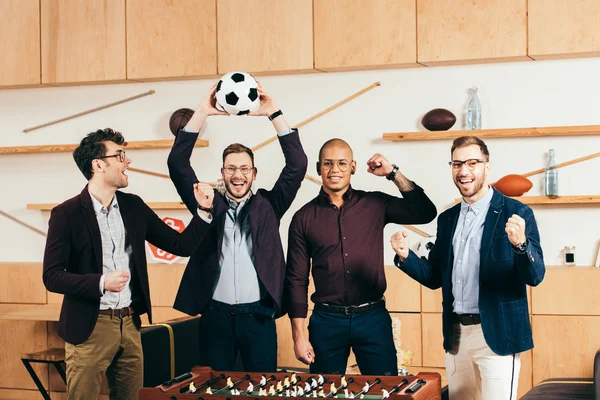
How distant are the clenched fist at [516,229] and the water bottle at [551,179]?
7.54 ft

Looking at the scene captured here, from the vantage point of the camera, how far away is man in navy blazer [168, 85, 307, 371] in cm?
385

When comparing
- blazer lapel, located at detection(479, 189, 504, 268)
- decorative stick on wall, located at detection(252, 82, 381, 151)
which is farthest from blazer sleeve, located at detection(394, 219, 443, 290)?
decorative stick on wall, located at detection(252, 82, 381, 151)

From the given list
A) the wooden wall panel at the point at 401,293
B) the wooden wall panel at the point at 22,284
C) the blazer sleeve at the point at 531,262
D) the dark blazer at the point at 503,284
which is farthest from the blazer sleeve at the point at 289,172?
the wooden wall panel at the point at 22,284

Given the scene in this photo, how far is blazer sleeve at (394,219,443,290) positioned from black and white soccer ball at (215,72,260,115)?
1009mm

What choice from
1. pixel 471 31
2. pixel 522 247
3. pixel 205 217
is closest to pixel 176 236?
pixel 205 217

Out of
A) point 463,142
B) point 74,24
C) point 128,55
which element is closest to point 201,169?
point 128,55

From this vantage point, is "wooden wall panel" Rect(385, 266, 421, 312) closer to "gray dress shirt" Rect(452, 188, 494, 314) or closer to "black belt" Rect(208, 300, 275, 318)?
"black belt" Rect(208, 300, 275, 318)

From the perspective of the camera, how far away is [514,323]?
3.39 meters

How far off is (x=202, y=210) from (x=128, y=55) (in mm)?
2562

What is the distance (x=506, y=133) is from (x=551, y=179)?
396mm

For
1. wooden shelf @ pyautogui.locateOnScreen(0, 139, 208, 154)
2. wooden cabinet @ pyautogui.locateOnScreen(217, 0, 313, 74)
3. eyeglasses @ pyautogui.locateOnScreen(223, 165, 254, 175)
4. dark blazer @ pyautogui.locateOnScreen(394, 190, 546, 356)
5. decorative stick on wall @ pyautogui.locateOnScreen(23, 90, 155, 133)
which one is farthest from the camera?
decorative stick on wall @ pyautogui.locateOnScreen(23, 90, 155, 133)

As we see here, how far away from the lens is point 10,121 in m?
6.56

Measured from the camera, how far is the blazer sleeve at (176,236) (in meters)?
3.91

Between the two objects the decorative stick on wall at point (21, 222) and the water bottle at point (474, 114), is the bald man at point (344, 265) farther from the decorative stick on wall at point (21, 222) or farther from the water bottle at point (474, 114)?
the decorative stick on wall at point (21, 222)
